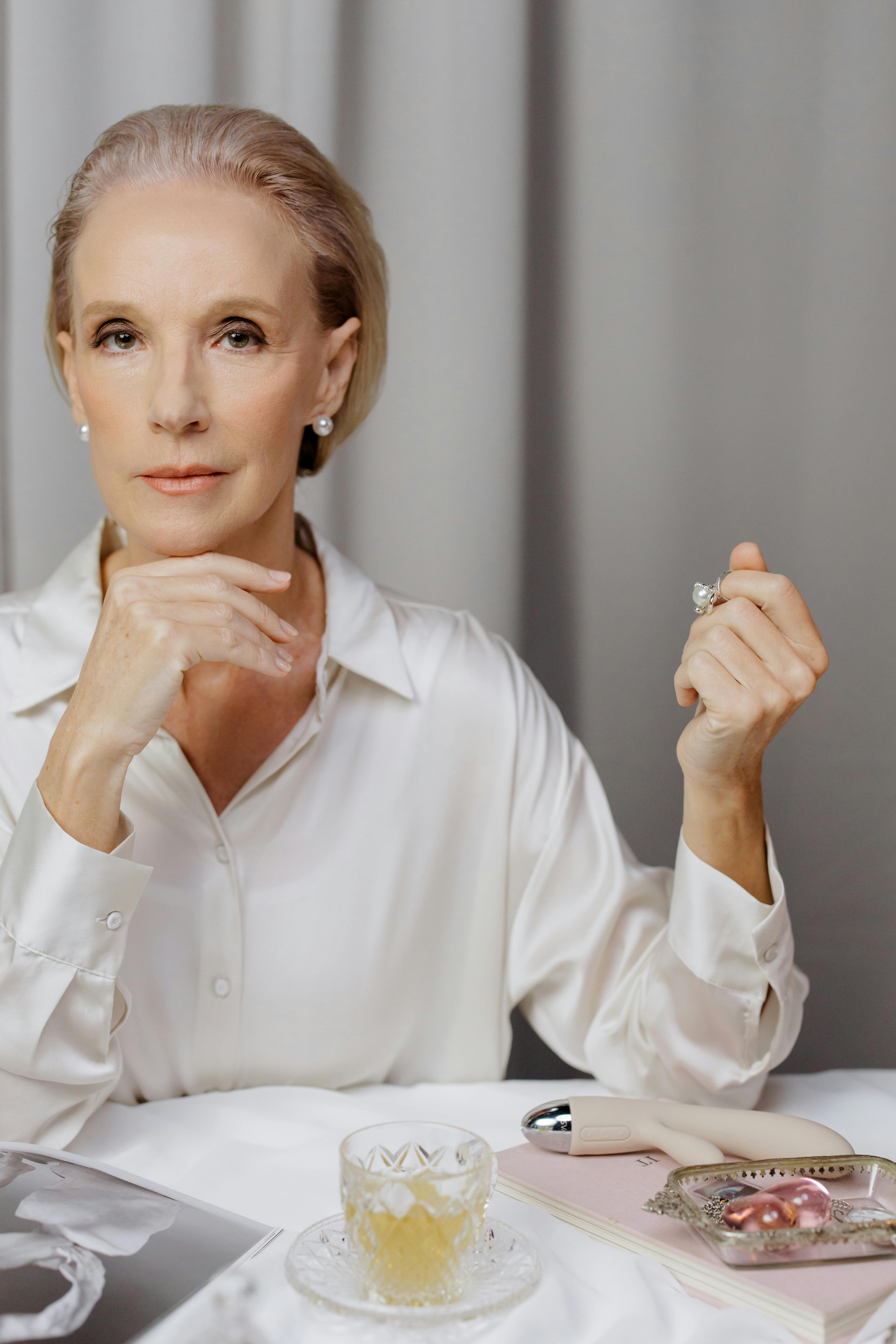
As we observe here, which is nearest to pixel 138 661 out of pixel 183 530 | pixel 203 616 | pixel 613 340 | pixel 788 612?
pixel 203 616

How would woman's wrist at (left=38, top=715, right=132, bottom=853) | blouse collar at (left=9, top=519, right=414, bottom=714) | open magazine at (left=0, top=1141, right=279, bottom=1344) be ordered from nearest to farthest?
1. open magazine at (left=0, top=1141, right=279, bottom=1344)
2. woman's wrist at (left=38, top=715, right=132, bottom=853)
3. blouse collar at (left=9, top=519, right=414, bottom=714)

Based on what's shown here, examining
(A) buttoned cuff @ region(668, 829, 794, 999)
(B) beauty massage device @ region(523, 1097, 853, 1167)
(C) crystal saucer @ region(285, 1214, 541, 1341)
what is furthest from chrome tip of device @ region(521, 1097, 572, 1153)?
(A) buttoned cuff @ region(668, 829, 794, 999)

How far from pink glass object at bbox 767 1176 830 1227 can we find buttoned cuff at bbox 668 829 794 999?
0.35 metres

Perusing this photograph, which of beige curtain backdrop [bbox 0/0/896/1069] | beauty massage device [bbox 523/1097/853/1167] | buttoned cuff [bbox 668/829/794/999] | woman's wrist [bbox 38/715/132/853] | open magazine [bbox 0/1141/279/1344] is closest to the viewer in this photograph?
open magazine [bbox 0/1141/279/1344]

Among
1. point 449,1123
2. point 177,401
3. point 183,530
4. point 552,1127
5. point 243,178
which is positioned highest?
point 243,178

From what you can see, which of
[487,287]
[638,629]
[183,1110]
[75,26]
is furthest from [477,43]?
[183,1110]

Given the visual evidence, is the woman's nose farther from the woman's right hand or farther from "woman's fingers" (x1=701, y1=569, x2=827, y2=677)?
"woman's fingers" (x1=701, y1=569, x2=827, y2=677)

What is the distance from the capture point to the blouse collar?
1.22 meters

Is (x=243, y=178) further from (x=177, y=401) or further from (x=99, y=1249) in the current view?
(x=99, y=1249)

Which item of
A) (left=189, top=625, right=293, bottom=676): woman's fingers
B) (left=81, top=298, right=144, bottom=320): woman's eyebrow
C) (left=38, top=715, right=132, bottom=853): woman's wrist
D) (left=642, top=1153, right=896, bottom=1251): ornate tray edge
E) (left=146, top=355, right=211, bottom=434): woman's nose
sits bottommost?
(left=642, top=1153, right=896, bottom=1251): ornate tray edge

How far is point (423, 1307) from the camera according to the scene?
698mm

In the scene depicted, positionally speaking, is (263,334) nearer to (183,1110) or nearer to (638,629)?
(183,1110)

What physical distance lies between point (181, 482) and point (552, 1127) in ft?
2.12

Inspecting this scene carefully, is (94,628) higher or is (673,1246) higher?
(94,628)
